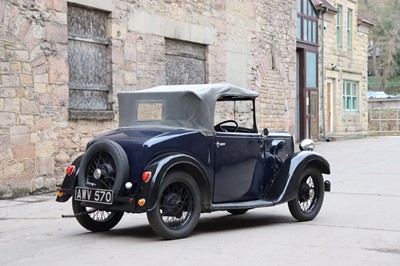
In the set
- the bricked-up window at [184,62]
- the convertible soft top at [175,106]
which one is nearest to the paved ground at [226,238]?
the convertible soft top at [175,106]

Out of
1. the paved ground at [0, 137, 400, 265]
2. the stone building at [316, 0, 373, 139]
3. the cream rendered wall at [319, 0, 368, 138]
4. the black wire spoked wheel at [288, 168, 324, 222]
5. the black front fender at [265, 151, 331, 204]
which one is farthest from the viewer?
the cream rendered wall at [319, 0, 368, 138]

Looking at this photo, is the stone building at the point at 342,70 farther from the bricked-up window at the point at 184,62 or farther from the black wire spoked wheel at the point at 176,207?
the black wire spoked wheel at the point at 176,207

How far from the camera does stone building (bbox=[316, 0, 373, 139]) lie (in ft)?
95.8

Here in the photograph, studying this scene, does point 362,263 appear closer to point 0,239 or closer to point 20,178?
point 0,239

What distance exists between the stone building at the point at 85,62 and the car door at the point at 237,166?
4.99 m

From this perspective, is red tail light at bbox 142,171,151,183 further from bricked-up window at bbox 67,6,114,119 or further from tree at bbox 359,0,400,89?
tree at bbox 359,0,400,89

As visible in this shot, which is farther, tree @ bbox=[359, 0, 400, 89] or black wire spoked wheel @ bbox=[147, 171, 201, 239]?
tree @ bbox=[359, 0, 400, 89]

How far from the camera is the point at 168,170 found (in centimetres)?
727

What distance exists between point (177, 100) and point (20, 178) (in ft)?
15.7

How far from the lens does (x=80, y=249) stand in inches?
273

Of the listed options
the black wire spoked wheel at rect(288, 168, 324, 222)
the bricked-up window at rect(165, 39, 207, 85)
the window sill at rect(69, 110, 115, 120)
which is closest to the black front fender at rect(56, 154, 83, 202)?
the black wire spoked wheel at rect(288, 168, 324, 222)

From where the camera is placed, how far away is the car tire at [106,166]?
23.7ft

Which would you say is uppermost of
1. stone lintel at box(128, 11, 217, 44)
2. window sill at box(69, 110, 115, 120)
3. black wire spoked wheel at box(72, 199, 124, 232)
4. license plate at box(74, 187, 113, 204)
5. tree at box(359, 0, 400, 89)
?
tree at box(359, 0, 400, 89)

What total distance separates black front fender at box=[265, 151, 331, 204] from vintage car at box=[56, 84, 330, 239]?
0.01 metres
